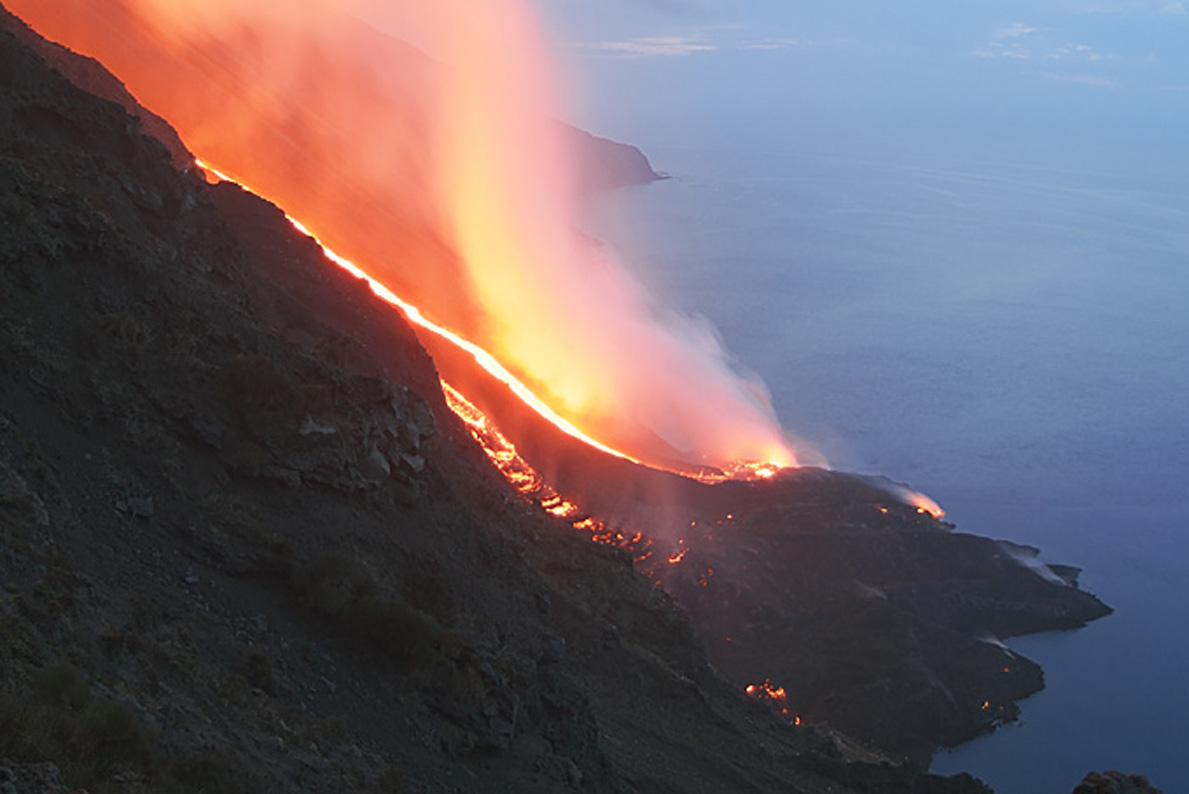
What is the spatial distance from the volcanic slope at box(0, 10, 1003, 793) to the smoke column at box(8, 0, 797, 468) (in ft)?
47.1

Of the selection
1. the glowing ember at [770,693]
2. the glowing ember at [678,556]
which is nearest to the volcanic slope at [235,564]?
the glowing ember at [770,693]

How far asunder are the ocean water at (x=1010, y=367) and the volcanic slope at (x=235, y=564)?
12578 millimetres

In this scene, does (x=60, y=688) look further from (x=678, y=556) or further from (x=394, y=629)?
(x=678, y=556)

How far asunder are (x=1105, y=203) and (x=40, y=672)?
13398 centimetres

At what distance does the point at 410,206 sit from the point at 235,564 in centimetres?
3551

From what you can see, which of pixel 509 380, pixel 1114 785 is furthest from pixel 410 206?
pixel 1114 785

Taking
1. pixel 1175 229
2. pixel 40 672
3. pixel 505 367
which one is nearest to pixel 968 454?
pixel 505 367

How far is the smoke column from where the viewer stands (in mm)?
33438

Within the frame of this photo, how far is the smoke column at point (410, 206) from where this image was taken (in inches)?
1316

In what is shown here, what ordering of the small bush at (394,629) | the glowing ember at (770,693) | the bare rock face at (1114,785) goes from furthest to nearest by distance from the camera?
the glowing ember at (770,693) < the bare rock face at (1114,785) < the small bush at (394,629)

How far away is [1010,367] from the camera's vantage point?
64.6 metres

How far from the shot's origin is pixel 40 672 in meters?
7.76

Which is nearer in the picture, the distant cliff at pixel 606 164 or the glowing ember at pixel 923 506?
the glowing ember at pixel 923 506

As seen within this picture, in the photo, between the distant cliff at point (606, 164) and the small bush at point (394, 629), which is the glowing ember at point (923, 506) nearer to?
the small bush at point (394, 629)
